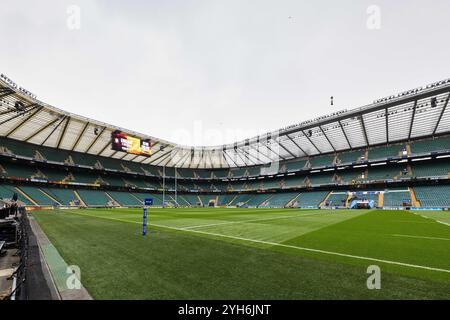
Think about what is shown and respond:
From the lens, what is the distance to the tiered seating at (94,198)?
48656mm

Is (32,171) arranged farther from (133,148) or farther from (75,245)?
(75,245)

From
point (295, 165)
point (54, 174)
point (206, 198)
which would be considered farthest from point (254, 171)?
point (54, 174)

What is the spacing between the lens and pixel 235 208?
51750 millimetres

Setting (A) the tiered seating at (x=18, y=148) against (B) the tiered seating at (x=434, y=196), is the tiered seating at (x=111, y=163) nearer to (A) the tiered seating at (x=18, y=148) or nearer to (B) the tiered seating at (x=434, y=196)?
(A) the tiered seating at (x=18, y=148)

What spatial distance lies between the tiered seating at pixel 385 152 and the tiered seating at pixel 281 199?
824 inches

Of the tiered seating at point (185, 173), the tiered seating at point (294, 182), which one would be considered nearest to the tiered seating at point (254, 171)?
the tiered seating at point (294, 182)

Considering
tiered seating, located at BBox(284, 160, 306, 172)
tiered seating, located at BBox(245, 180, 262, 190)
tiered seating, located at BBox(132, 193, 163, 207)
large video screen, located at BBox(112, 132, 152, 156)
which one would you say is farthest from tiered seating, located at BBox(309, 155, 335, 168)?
tiered seating, located at BBox(132, 193, 163, 207)

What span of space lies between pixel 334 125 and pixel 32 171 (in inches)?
2581

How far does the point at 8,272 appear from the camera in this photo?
4.75m

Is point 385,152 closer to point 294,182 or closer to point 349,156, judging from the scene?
point 349,156

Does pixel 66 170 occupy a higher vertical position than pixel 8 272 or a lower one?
higher

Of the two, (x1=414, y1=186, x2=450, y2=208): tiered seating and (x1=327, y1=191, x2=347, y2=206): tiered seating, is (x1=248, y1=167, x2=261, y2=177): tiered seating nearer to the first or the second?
(x1=327, y1=191, x2=347, y2=206): tiered seating
